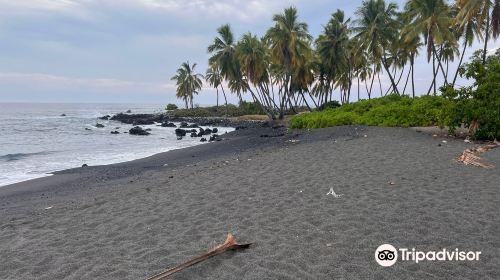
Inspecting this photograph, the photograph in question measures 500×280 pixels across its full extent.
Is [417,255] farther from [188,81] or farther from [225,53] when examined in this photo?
[188,81]

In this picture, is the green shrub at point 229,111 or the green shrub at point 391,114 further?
the green shrub at point 229,111

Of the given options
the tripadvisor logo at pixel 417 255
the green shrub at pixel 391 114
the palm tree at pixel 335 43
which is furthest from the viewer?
the palm tree at pixel 335 43

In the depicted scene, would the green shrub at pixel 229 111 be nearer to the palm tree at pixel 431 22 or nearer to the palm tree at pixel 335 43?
the palm tree at pixel 335 43

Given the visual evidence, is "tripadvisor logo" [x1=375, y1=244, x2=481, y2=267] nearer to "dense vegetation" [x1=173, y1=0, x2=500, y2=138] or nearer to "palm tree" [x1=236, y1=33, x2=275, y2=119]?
"dense vegetation" [x1=173, y1=0, x2=500, y2=138]

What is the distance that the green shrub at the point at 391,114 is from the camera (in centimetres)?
2041

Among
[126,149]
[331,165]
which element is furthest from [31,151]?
[331,165]

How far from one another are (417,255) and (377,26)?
113 feet

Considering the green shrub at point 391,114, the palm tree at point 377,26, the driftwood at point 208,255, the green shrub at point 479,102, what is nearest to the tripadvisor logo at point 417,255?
the driftwood at point 208,255

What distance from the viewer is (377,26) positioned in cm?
3472

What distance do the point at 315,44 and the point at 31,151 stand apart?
33.3 m

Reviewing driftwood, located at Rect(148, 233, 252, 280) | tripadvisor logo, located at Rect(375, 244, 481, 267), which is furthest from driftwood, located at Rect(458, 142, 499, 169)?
driftwood, located at Rect(148, 233, 252, 280)

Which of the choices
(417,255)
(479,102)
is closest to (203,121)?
(479,102)

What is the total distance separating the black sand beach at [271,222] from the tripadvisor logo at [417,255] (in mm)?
94

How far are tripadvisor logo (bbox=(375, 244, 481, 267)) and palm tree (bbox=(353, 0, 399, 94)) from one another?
3380 centimetres
